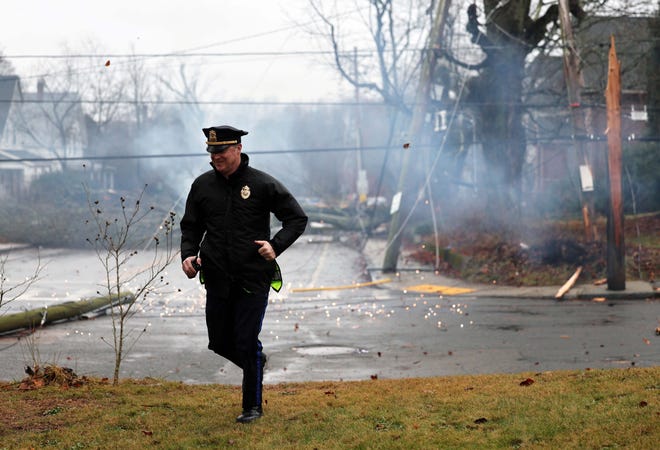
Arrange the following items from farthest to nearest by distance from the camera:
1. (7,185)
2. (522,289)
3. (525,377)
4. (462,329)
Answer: (7,185) < (522,289) < (462,329) < (525,377)

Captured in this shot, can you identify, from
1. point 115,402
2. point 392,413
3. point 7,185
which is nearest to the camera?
point 392,413

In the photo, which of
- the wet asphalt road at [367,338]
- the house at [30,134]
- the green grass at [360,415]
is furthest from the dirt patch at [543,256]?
the house at [30,134]

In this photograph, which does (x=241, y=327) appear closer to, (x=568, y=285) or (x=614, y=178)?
(x=614, y=178)

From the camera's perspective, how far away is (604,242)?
22.7m

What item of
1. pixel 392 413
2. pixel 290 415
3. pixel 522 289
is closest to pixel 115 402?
pixel 290 415

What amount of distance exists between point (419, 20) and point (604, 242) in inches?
610

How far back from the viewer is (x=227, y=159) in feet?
21.1

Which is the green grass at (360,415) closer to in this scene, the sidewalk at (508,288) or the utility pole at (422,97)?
the sidewalk at (508,288)

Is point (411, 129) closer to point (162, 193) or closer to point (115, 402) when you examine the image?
point (115, 402)

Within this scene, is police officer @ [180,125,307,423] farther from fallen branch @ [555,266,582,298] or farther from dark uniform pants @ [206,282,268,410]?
fallen branch @ [555,266,582,298]

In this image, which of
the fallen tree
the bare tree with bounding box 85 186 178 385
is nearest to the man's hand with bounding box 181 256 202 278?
the bare tree with bounding box 85 186 178 385

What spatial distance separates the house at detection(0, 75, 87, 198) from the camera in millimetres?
52109

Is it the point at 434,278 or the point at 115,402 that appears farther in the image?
the point at 434,278

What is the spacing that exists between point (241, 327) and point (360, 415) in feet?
3.36
